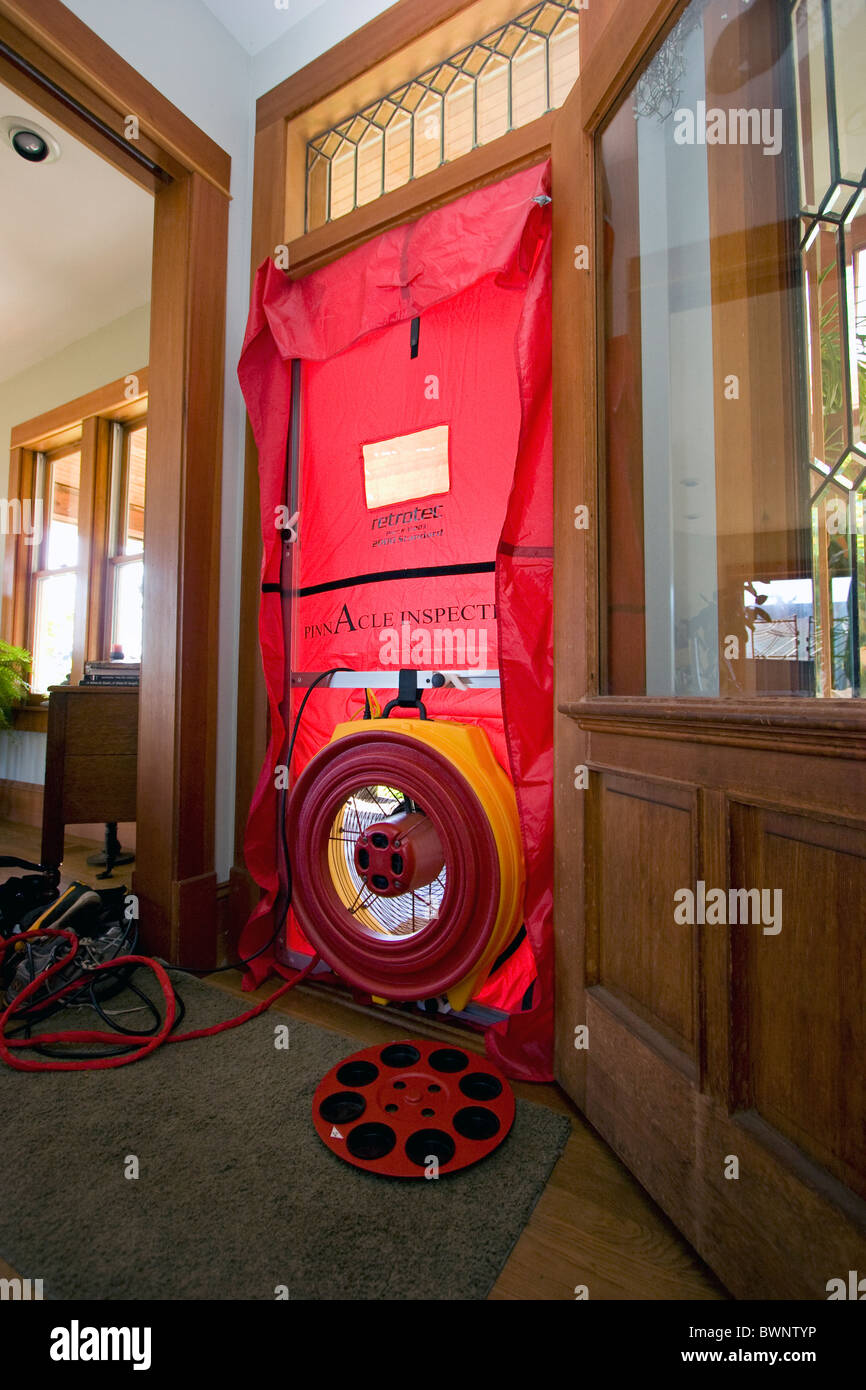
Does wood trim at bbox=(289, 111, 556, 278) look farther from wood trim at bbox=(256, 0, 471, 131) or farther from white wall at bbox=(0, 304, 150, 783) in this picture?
white wall at bbox=(0, 304, 150, 783)

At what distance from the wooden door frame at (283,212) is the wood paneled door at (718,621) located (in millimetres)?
538

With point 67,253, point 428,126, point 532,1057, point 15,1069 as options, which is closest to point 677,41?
point 428,126

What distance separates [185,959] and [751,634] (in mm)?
1748

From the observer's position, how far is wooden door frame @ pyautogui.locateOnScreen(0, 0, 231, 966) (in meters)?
1.87

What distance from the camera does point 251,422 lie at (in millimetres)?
1961

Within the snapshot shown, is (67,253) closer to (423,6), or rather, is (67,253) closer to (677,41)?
(423,6)

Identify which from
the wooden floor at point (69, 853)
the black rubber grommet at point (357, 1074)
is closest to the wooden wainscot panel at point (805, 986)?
the black rubber grommet at point (357, 1074)

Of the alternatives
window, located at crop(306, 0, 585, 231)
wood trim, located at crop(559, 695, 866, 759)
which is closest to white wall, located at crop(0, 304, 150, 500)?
window, located at crop(306, 0, 585, 231)

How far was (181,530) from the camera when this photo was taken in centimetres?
187

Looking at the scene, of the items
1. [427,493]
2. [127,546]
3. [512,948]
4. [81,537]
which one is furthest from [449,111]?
[81,537]

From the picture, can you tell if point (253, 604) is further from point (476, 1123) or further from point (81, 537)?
point (81, 537)

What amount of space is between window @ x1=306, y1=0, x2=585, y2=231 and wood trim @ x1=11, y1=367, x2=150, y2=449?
6.64 feet

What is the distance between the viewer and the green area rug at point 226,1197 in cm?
84

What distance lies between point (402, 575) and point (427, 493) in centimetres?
22
